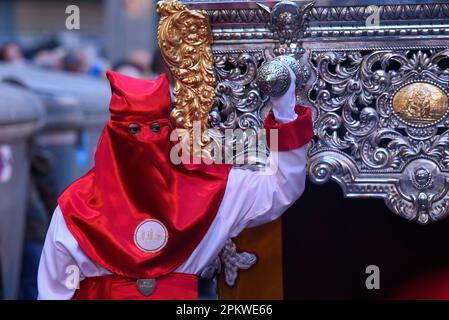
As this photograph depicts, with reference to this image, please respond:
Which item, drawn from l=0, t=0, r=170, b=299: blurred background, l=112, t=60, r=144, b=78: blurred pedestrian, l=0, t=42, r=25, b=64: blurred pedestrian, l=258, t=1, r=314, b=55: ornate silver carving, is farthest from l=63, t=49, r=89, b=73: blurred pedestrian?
l=258, t=1, r=314, b=55: ornate silver carving

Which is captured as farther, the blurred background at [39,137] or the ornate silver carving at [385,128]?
the blurred background at [39,137]

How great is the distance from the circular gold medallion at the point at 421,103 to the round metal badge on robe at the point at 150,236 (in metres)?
0.74

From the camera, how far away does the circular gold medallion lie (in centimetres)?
295

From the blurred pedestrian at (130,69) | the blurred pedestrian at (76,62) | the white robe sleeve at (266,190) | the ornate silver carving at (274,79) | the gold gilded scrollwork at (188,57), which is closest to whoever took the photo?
the ornate silver carving at (274,79)

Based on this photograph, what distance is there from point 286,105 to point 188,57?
37cm

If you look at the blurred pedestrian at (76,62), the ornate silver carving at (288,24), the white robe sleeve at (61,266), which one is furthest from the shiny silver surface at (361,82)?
the blurred pedestrian at (76,62)

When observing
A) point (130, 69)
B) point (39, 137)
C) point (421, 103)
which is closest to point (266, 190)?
point (421, 103)

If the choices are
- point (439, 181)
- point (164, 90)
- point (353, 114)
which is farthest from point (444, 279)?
point (164, 90)

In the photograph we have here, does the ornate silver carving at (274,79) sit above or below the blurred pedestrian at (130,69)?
below

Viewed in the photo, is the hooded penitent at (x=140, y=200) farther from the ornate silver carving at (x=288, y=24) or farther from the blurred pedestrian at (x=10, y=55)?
the blurred pedestrian at (x=10, y=55)

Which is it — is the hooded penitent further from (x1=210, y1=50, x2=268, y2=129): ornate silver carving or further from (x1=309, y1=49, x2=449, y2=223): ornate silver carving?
(x1=309, y1=49, x2=449, y2=223): ornate silver carving

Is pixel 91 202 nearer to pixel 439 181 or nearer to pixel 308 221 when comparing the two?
pixel 308 221

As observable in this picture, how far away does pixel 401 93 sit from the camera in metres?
2.97

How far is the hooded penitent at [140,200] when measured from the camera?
9.57ft
